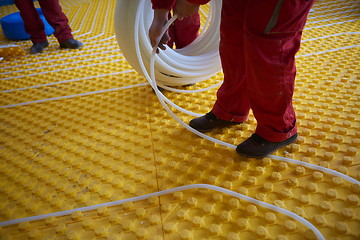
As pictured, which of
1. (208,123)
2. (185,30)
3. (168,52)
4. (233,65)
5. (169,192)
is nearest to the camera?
(169,192)

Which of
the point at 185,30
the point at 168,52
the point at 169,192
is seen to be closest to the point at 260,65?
the point at 169,192

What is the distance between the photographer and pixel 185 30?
1.60 metres

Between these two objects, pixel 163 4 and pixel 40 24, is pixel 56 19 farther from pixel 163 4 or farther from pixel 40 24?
pixel 163 4

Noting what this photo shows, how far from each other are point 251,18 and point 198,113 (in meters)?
0.63

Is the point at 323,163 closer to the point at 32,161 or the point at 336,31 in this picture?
the point at 32,161

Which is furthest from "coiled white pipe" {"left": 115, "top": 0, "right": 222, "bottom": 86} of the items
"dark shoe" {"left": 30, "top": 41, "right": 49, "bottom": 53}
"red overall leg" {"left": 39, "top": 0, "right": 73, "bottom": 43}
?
"dark shoe" {"left": 30, "top": 41, "right": 49, "bottom": 53}

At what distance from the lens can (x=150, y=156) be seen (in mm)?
1121

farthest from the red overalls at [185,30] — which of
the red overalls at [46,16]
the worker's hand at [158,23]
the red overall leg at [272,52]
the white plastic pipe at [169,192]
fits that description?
the red overalls at [46,16]

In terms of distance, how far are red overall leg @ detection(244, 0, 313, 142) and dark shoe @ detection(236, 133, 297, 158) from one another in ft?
0.25

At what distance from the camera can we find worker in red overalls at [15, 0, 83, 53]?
2230 millimetres

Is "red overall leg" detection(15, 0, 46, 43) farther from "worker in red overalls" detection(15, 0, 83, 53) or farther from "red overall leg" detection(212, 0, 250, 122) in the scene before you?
"red overall leg" detection(212, 0, 250, 122)

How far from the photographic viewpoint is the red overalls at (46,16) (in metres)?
2.23

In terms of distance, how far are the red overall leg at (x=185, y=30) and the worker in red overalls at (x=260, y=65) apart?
545 millimetres

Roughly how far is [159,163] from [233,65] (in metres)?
0.50
